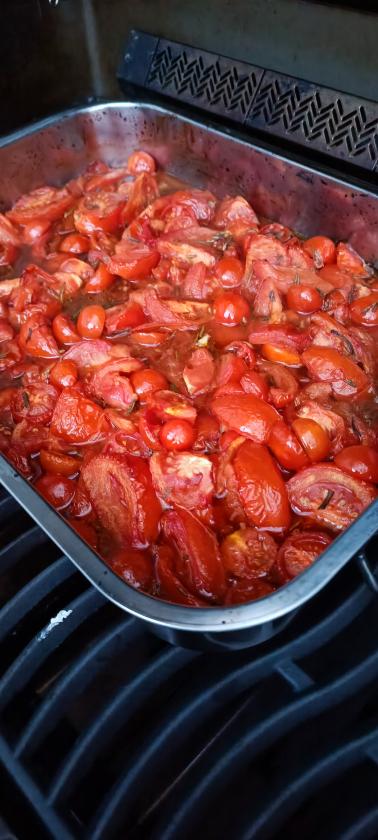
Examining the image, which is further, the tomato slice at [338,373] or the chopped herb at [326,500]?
the tomato slice at [338,373]

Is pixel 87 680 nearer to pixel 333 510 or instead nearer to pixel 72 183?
pixel 333 510

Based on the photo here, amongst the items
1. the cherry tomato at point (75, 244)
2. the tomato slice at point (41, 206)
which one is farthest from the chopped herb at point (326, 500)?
the tomato slice at point (41, 206)

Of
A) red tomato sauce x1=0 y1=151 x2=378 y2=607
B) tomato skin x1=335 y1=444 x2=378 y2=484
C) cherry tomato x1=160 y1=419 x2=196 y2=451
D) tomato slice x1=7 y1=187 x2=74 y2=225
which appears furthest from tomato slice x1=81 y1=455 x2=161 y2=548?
tomato slice x1=7 y1=187 x2=74 y2=225

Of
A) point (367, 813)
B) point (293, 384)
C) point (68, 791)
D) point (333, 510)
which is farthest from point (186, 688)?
point (293, 384)

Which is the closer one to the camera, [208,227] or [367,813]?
[367,813]

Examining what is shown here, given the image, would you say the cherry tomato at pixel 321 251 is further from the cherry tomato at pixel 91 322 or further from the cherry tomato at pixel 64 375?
the cherry tomato at pixel 64 375

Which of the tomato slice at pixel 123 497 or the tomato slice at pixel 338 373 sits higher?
the tomato slice at pixel 338 373
